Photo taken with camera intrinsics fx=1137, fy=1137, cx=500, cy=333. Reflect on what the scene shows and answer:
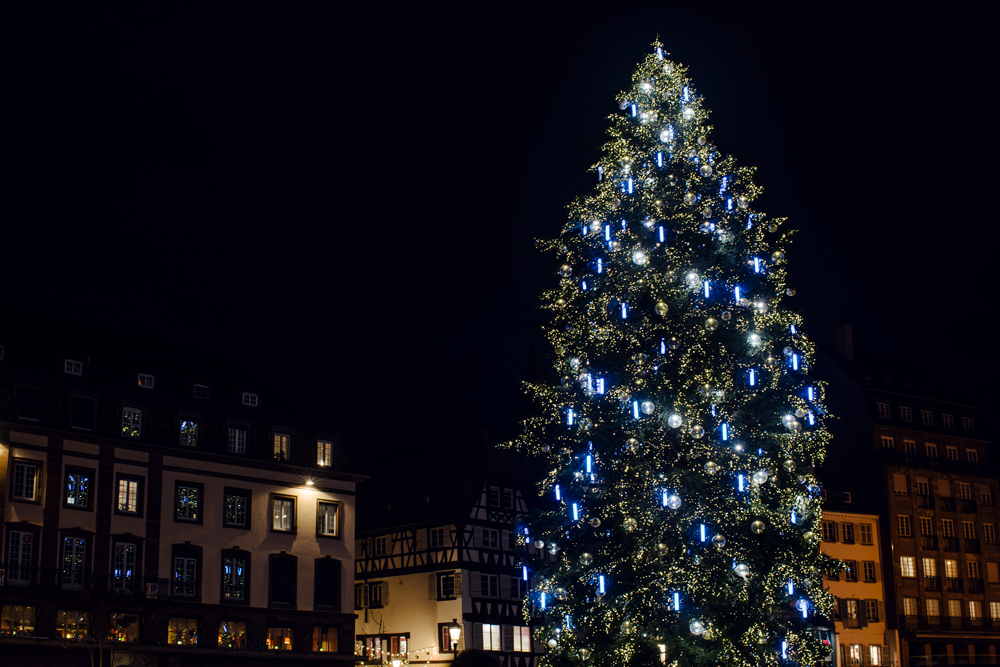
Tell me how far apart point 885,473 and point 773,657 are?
51423 mm

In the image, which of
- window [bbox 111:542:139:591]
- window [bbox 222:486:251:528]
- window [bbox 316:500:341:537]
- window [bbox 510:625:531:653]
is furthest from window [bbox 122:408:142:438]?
window [bbox 510:625:531:653]

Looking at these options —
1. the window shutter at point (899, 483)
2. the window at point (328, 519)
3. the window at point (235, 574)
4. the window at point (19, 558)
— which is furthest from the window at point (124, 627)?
the window shutter at point (899, 483)

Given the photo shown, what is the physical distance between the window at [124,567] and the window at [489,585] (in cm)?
2010

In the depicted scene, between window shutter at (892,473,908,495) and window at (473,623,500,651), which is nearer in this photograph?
window at (473,623,500,651)

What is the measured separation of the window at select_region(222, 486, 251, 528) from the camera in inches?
1962

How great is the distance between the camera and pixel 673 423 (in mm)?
24797

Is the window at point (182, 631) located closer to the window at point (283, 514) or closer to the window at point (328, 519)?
the window at point (283, 514)

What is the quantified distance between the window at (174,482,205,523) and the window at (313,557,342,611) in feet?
21.1

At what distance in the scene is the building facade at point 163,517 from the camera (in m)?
44.2

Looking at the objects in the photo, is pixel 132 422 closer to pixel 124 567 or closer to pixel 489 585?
pixel 124 567

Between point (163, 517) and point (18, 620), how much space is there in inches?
277

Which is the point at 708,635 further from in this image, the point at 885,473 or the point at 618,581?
the point at 885,473

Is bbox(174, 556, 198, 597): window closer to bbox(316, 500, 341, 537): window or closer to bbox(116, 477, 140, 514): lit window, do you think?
bbox(116, 477, 140, 514): lit window

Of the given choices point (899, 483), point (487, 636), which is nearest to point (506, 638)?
point (487, 636)
